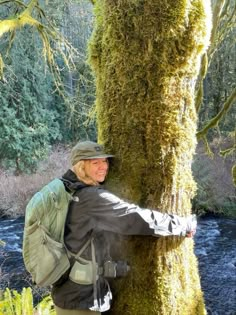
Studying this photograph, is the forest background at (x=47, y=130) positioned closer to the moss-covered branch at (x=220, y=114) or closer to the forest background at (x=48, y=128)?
the forest background at (x=48, y=128)

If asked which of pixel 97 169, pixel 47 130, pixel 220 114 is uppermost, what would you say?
pixel 220 114

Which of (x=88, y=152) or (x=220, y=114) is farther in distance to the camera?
(x=220, y=114)

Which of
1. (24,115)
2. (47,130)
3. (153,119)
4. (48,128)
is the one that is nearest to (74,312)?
(153,119)

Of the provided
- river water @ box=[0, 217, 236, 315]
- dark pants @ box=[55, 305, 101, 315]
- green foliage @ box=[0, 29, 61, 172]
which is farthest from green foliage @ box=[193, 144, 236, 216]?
dark pants @ box=[55, 305, 101, 315]

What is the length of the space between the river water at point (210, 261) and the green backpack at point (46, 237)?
19.3 ft

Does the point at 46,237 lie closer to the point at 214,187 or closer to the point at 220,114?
the point at 220,114

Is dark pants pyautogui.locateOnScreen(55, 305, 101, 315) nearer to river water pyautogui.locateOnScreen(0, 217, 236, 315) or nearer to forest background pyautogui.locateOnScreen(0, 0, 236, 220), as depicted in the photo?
river water pyautogui.locateOnScreen(0, 217, 236, 315)

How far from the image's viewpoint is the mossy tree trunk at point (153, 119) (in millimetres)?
1956

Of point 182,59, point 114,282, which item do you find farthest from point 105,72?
point 114,282

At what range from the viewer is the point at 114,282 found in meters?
2.17

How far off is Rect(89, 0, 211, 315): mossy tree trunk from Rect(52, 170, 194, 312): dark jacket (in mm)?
89

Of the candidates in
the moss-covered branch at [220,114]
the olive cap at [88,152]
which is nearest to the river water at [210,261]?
the moss-covered branch at [220,114]

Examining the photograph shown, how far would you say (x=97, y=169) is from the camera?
7.02ft

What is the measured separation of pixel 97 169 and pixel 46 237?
0.42 m
